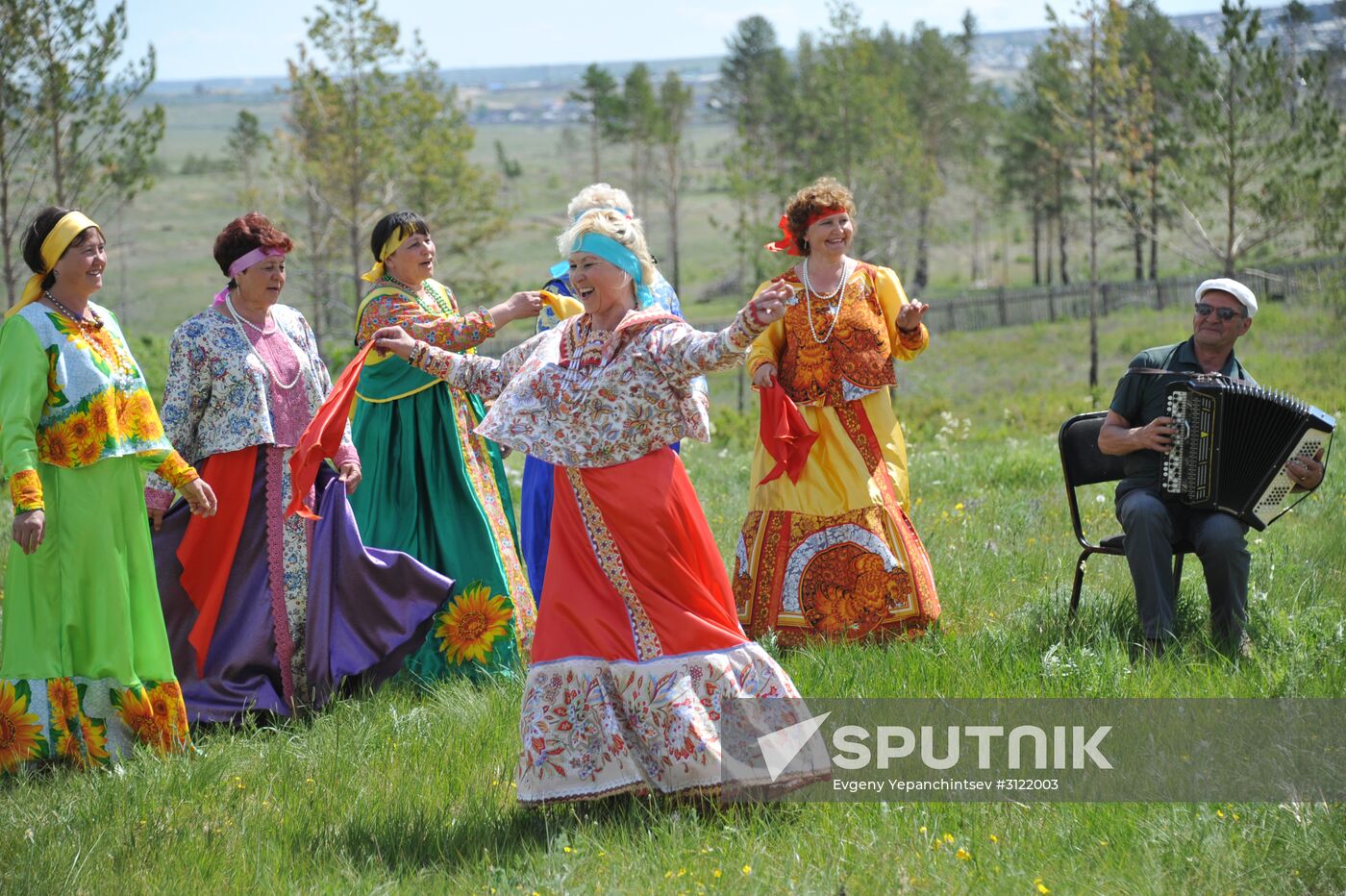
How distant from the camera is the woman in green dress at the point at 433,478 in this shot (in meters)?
6.47

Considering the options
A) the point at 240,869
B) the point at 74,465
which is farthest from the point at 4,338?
the point at 240,869

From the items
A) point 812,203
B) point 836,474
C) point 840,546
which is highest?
point 812,203

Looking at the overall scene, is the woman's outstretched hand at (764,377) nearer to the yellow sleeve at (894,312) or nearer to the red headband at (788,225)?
the red headband at (788,225)

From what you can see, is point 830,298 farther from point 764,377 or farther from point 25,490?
point 25,490

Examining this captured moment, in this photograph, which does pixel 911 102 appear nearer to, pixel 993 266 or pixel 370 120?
pixel 993 266

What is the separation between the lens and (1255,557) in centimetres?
717

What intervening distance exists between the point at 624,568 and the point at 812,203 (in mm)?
2720

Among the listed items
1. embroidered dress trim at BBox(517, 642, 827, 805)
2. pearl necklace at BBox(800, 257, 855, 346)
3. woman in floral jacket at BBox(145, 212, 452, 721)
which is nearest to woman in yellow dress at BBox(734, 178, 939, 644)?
pearl necklace at BBox(800, 257, 855, 346)

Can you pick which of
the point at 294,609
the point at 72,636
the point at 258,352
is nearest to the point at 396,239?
the point at 258,352

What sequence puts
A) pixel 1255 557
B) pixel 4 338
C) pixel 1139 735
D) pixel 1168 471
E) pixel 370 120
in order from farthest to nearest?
pixel 370 120, pixel 1255 557, pixel 1168 471, pixel 4 338, pixel 1139 735

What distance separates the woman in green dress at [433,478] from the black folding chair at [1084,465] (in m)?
2.67

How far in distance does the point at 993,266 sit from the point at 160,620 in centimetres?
6441

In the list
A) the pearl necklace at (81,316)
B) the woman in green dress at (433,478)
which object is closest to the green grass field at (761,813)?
the woman in green dress at (433,478)

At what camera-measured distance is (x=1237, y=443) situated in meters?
5.63
